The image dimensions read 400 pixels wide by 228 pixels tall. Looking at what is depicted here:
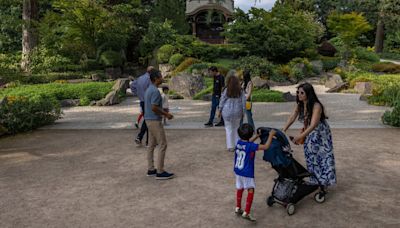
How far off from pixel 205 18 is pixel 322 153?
115 feet

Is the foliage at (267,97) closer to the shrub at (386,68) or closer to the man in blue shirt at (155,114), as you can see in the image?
the man in blue shirt at (155,114)

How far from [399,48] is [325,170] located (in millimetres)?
42984

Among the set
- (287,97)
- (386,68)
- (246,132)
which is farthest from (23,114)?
(386,68)

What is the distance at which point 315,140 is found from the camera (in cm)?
547

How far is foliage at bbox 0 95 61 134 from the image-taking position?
1023cm

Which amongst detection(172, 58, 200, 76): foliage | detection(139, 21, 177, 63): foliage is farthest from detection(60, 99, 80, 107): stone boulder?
detection(139, 21, 177, 63): foliage

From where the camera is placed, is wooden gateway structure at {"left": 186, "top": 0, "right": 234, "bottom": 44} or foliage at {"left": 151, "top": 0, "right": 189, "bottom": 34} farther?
wooden gateway structure at {"left": 186, "top": 0, "right": 234, "bottom": 44}

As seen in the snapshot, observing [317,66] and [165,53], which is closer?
[317,66]

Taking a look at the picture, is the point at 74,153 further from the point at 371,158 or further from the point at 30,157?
the point at 371,158

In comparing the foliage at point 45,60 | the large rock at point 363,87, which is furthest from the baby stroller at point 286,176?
the foliage at point 45,60

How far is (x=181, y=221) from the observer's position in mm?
4906

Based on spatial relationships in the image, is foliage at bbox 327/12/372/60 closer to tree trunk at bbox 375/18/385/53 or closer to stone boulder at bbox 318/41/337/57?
stone boulder at bbox 318/41/337/57

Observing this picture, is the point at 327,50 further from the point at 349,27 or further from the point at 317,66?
the point at 317,66

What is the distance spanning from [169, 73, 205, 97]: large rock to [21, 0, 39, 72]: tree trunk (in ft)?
37.0
